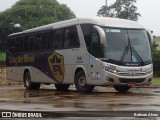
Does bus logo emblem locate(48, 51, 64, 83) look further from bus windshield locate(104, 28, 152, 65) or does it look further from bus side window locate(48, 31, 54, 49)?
bus windshield locate(104, 28, 152, 65)

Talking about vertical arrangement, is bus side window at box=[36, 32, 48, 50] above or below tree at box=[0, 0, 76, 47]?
below

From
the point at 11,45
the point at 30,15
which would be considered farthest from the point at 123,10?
the point at 11,45

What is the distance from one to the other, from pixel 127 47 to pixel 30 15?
79.0 meters

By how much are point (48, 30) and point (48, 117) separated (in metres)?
13.0

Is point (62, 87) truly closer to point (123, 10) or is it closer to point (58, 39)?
point (58, 39)

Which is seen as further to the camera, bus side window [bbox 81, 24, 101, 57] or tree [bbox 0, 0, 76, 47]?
tree [bbox 0, 0, 76, 47]

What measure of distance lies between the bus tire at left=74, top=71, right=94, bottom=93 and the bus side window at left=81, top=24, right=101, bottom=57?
1.28 m

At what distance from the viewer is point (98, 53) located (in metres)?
19.2

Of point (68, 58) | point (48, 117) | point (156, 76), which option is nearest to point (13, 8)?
point (156, 76)

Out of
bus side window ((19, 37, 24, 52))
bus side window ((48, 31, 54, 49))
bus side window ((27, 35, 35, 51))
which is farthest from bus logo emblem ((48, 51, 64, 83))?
bus side window ((19, 37, 24, 52))

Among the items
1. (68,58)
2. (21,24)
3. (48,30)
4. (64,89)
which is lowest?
(64,89)

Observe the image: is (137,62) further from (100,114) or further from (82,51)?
(100,114)

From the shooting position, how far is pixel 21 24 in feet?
311

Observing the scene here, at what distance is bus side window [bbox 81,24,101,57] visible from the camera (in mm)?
19219
